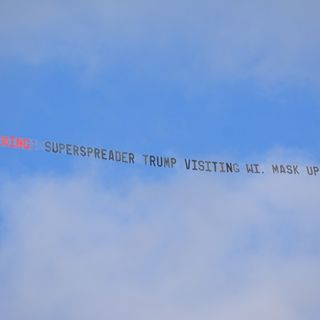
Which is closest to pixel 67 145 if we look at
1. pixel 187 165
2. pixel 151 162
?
pixel 151 162

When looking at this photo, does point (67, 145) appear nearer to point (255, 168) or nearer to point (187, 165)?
point (187, 165)

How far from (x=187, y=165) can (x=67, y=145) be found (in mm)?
2091

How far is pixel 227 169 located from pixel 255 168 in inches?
20.3

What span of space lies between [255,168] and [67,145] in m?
3.31

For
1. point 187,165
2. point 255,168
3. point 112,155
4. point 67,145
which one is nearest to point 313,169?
point 255,168

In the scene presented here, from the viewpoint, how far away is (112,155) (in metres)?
8.47

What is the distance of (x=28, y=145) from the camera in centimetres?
798

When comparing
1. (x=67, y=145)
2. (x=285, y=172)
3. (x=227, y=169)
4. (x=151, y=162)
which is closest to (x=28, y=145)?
(x=67, y=145)

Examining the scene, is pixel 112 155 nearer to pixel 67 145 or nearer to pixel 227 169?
pixel 67 145

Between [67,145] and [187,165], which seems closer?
[67,145]

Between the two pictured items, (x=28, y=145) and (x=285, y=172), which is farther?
(x=285, y=172)

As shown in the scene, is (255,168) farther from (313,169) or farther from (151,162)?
(151,162)

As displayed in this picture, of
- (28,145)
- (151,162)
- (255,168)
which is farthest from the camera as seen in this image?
(255,168)

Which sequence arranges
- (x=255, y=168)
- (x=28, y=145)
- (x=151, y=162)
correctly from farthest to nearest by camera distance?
Answer: (x=255, y=168), (x=151, y=162), (x=28, y=145)
